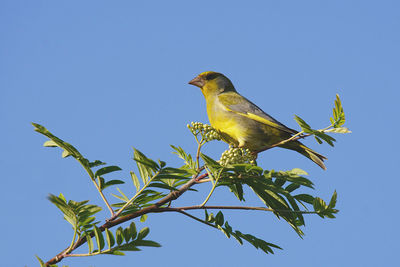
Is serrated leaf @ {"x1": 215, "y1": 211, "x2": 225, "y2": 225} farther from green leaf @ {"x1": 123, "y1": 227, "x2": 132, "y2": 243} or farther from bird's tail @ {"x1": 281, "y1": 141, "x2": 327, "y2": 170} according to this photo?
bird's tail @ {"x1": 281, "y1": 141, "x2": 327, "y2": 170}

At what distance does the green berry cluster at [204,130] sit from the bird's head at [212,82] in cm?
258

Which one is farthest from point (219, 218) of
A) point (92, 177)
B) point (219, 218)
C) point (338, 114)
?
point (338, 114)

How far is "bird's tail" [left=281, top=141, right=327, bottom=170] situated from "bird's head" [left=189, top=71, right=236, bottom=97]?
1.69m

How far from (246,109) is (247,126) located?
475mm

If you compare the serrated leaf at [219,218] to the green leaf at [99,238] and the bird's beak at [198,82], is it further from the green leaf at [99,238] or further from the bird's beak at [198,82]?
the bird's beak at [198,82]

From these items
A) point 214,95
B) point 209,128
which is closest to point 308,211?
point 209,128

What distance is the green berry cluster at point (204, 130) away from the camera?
343 centimetres

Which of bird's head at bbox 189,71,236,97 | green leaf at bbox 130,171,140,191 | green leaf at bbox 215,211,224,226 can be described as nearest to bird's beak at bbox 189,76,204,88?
bird's head at bbox 189,71,236,97

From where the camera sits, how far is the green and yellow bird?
469cm

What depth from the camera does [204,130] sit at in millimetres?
3473

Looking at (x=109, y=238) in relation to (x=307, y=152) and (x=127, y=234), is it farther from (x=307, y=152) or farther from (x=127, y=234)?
(x=307, y=152)

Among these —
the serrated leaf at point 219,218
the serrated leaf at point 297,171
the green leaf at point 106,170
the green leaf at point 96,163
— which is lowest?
the serrated leaf at point 219,218

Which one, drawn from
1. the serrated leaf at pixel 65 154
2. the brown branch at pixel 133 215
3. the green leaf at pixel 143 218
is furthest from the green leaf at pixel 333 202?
the serrated leaf at pixel 65 154

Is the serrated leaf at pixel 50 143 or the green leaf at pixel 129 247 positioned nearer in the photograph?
the green leaf at pixel 129 247
